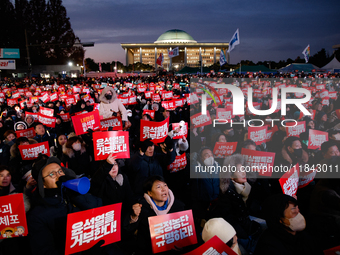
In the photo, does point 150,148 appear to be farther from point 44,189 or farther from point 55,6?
point 55,6

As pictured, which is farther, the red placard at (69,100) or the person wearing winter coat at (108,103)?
the red placard at (69,100)

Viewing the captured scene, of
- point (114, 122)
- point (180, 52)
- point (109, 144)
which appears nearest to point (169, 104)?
point (114, 122)

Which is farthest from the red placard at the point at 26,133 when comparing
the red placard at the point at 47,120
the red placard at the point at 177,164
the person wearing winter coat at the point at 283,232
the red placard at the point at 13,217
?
the person wearing winter coat at the point at 283,232

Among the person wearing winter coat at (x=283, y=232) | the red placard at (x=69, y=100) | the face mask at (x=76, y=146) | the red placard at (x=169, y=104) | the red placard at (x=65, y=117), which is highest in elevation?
the red placard at (x=69, y=100)

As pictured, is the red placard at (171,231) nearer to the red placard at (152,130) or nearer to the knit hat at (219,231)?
the knit hat at (219,231)

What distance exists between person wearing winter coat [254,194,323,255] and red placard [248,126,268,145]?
3.10 meters

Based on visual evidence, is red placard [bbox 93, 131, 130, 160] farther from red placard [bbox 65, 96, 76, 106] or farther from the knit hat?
red placard [bbox 65, 96, 76, 106]

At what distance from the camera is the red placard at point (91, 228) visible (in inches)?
80.4

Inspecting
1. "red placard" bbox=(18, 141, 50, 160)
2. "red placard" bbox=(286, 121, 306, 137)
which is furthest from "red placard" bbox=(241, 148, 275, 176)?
"red placard" bbox=(18, 141, 50, 160)

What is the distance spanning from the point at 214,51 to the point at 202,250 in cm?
9706

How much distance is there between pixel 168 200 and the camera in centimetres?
273

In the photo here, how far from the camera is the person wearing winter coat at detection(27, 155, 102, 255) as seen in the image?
7.02 ft

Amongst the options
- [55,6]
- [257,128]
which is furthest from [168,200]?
[55,6]

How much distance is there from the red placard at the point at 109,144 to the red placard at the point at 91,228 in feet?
4.90
